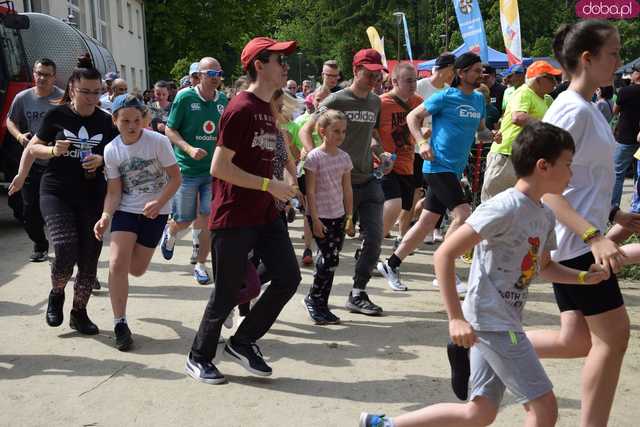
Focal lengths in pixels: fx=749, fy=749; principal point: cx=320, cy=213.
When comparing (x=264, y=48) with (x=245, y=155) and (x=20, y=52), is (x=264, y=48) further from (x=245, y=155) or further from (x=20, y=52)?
(x=20, y=52)

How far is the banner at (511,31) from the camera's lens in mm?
12078

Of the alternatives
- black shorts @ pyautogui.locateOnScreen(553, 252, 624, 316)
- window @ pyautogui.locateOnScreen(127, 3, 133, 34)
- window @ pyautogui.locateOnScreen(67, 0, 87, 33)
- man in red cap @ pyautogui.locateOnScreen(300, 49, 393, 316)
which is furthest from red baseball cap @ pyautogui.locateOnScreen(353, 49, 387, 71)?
window @ pyautogui.locateOnScreen(127, 3, 133, 34)

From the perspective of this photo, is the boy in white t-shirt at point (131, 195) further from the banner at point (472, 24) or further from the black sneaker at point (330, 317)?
the banner at point (472, 24)

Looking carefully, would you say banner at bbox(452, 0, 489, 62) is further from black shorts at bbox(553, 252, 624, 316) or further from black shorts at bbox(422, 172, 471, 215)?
black shorts at bbox(553, 252, 624, 316)

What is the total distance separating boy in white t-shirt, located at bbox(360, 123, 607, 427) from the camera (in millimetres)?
2719

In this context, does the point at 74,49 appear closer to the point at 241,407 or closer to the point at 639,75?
the point at 639,75

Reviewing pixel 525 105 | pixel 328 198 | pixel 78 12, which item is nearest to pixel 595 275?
pixel 328 198

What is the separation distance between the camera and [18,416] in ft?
12.8

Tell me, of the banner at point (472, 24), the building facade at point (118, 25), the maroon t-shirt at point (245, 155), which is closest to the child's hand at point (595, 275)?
the maroon t-shirt at point (245, 155)

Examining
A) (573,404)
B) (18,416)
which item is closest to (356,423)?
(573,404)

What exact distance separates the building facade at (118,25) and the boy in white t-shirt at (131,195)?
19.6 metres

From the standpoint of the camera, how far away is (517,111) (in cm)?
655

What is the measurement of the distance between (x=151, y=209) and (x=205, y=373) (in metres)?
1.19

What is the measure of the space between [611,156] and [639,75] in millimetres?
8461
